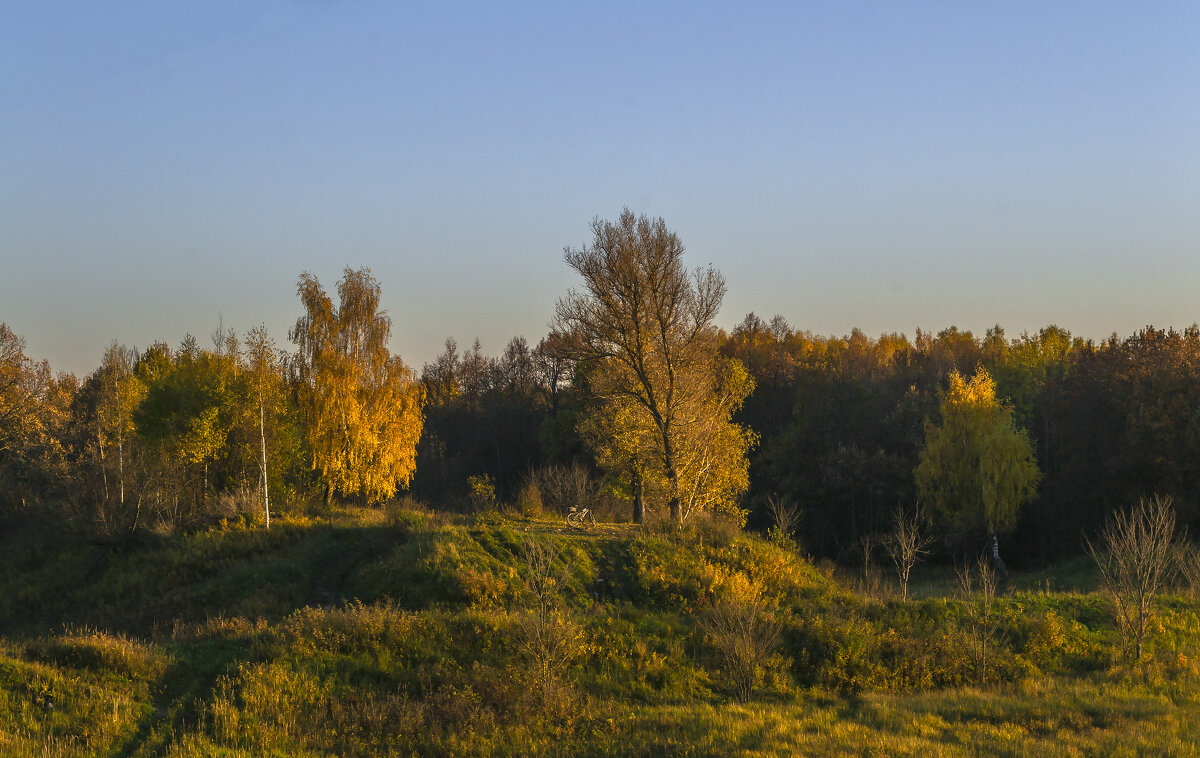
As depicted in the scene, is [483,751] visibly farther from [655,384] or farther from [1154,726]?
[655,384]

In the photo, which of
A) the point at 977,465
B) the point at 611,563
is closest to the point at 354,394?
the point at 611,563

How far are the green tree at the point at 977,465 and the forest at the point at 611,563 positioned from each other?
0.17 metres

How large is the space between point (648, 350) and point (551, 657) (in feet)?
45.1

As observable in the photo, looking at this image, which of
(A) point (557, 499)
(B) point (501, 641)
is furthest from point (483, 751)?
(A) point (557, 499)

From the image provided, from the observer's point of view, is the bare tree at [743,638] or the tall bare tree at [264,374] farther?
the tall bare tree at [264,374]

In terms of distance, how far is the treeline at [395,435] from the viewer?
30500 mm

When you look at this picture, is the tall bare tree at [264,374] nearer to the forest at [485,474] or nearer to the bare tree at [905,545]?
the forest at [485,474]

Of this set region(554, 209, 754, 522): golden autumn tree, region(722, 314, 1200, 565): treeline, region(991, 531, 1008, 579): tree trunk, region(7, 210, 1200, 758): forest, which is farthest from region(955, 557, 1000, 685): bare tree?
region(722, 314, 1200, 565): treeline

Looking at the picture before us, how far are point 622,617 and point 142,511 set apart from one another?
19925 millimetres

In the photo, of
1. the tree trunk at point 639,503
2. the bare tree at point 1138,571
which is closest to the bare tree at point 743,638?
the bare tree at point 1138,571

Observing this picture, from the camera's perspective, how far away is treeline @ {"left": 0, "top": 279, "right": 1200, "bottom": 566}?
30500 millimetres

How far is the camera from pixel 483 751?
11.7 meters

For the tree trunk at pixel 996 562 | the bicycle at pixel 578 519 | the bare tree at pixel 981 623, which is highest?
the bicycle at pixel 578 519

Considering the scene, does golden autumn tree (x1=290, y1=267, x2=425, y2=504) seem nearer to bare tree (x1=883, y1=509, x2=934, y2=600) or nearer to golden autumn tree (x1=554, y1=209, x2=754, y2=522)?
golden autumn tree (x1=554, y1=209, x2=754, y2=522)
